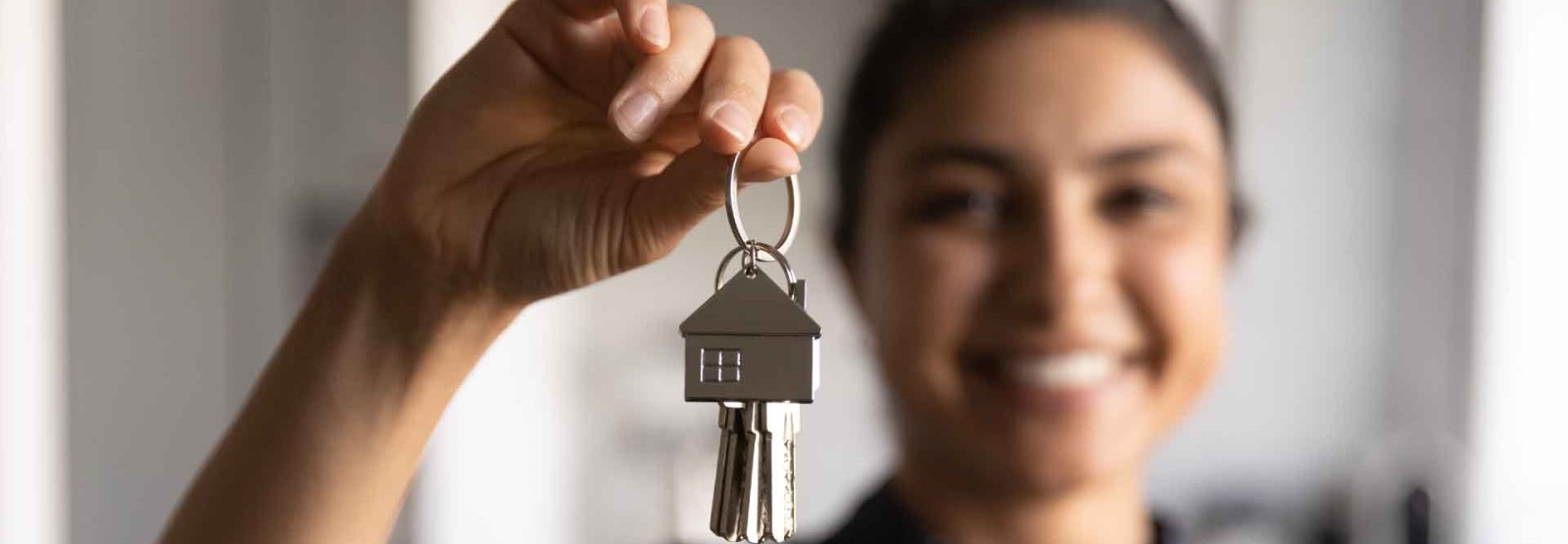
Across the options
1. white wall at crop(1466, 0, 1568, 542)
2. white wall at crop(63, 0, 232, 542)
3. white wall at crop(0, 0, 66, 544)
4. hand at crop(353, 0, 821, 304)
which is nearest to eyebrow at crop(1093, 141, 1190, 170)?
white wall at crop(1466, 0, 1568, 542)

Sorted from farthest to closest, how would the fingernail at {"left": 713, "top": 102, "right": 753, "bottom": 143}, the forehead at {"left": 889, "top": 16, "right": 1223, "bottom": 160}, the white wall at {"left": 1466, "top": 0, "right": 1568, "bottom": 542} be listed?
1. the white wall at {"left": 1466, "top": 0, "right": 1568, "bottom": 542}
2. the forehead at {"left": 889, "top": 16, "right": 1223, "bottom": 160}
3. the fingernail at {"left": 713, "top": 102, "right": 753, "bottom": 143}

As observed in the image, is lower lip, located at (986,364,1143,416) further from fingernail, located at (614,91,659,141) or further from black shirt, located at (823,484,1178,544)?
fingernail, located at (614,91,659,141)

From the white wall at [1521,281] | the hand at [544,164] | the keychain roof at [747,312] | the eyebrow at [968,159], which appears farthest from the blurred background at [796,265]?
the keychain roof at [747,312]

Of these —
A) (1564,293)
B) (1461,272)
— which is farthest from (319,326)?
(1564,293)

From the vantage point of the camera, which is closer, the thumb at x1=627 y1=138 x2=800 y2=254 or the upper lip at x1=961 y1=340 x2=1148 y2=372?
the thumb at x1=627 y1=138 x2=800 y2=254

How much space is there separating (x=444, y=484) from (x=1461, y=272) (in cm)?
125

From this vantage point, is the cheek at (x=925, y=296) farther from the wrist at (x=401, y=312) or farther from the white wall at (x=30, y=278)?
the white wall at (x=30, y=278)

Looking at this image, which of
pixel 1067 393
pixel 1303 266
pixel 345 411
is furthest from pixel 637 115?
pixel 1303 266

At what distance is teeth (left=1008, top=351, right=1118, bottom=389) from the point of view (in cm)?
125

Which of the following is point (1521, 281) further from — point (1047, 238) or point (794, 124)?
point (794, 124)

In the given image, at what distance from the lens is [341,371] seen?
0.71 meters

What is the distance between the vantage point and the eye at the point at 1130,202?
1230mm

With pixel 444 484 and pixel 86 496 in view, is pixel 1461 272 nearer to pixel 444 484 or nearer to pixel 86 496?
pixel 444 484

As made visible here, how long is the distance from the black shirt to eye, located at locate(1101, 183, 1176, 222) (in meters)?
0.40
